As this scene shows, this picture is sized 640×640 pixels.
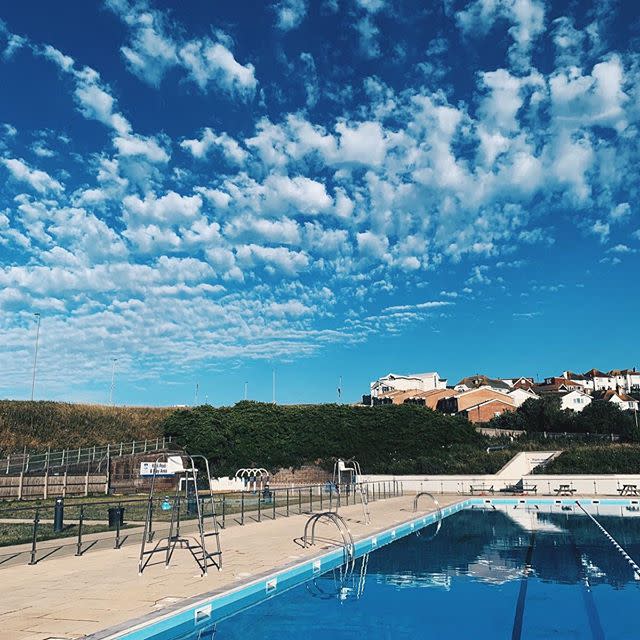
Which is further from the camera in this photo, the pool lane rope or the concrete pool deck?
the pool lane rope

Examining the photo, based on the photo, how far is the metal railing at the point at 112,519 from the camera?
1300 centimetres

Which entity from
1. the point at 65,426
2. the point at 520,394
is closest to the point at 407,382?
the point at 520,394

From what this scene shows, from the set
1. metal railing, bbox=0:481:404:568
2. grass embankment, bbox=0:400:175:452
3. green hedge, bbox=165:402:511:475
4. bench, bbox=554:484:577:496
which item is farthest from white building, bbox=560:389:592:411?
metal railing, bbox=0:481:404:568

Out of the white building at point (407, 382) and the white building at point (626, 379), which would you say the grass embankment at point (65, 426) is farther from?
the white building at point (626, 379)

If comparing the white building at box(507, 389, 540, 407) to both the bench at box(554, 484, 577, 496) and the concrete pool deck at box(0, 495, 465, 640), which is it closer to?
the bench at box(554, 484, 577, 496)

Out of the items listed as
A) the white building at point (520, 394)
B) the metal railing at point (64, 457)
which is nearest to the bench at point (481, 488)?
the metal railing at point (64, 457)

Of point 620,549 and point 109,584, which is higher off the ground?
point 109,584

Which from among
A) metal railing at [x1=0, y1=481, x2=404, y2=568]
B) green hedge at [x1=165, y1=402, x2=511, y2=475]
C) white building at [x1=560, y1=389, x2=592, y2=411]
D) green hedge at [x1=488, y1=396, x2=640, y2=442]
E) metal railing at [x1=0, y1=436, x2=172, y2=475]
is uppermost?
white building at [x1=560, y1=389, x2=592, y2=411]

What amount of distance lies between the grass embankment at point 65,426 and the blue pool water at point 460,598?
37.6 meters

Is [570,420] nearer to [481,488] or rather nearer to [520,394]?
[481,488]

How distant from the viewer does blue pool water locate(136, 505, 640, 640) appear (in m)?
8.49

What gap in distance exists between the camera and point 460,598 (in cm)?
1046

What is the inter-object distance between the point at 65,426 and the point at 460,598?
4630 centimetres

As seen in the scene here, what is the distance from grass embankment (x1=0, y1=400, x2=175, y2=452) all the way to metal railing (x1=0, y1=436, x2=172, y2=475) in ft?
14.7
